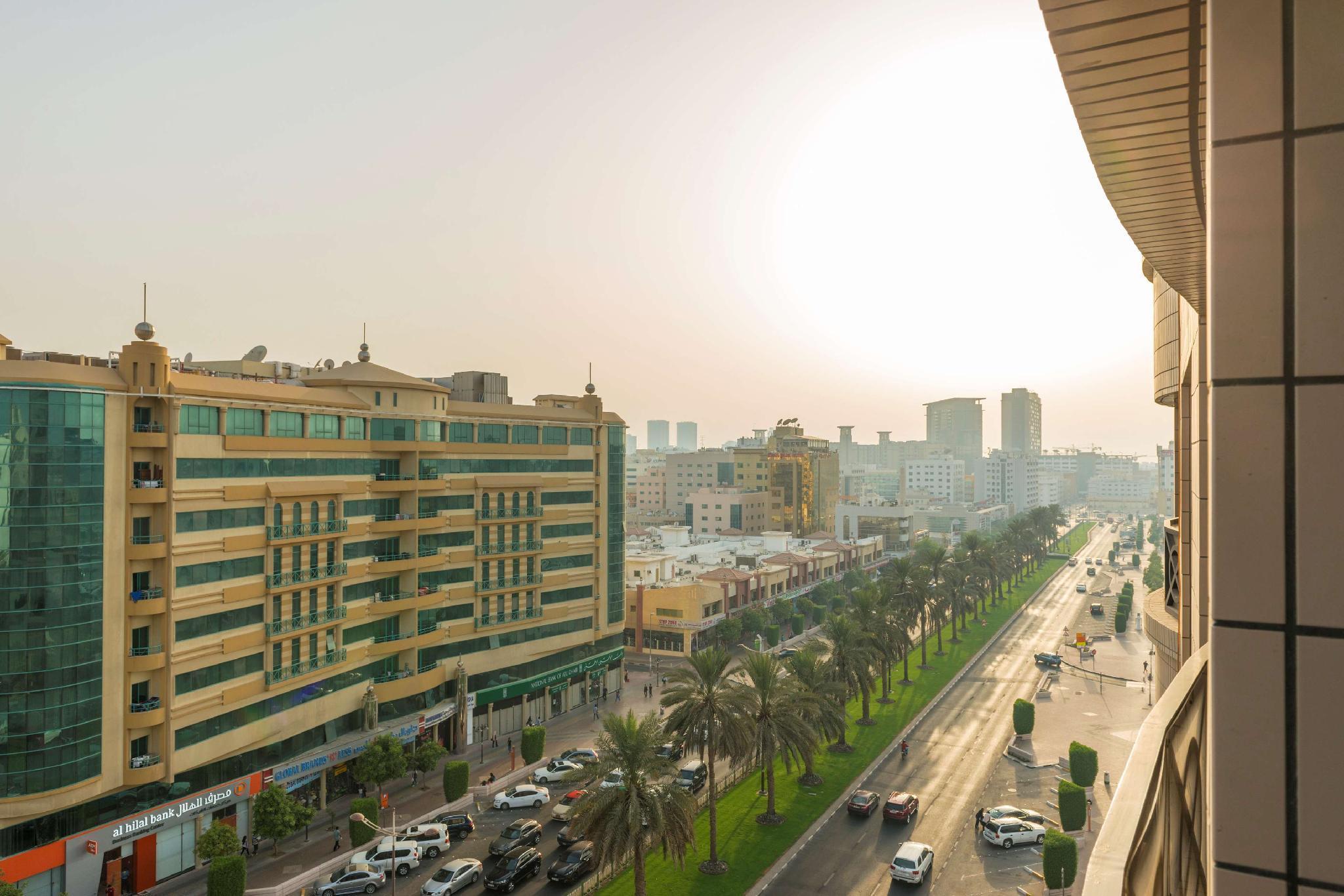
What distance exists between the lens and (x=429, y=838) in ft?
130

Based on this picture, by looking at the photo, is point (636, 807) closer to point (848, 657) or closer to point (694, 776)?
point (694, 776)

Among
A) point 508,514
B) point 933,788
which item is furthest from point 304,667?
point 933,788

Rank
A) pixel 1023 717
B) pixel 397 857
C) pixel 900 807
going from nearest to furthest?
1. pixel 397 857
2. pixel 900 807
3. pixel 1023 717

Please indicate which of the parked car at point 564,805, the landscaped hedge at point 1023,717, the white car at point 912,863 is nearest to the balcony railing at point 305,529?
the parked car at point 564,805

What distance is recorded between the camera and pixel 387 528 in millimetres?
49844

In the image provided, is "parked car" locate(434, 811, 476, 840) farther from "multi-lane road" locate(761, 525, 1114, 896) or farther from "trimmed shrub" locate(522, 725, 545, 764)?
"multi-lane road" locate(761, 525, 1114, 896)

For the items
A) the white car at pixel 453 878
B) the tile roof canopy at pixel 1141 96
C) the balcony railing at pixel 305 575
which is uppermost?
the tile roof canopy at pixel 1141 96

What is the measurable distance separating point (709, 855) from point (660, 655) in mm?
42106

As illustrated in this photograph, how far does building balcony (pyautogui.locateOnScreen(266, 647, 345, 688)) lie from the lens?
41.7 m

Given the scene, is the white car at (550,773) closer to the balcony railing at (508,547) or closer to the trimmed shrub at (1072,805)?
the balcony railing at (508,547)

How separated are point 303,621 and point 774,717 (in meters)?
24.3

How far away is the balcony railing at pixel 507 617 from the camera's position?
183ft

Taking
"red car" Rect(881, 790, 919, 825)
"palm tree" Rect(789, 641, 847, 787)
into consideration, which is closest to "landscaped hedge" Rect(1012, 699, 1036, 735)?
"palm tree" Rect(789, 641, 847, 787)

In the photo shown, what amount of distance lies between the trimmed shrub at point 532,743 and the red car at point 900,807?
1959cm
